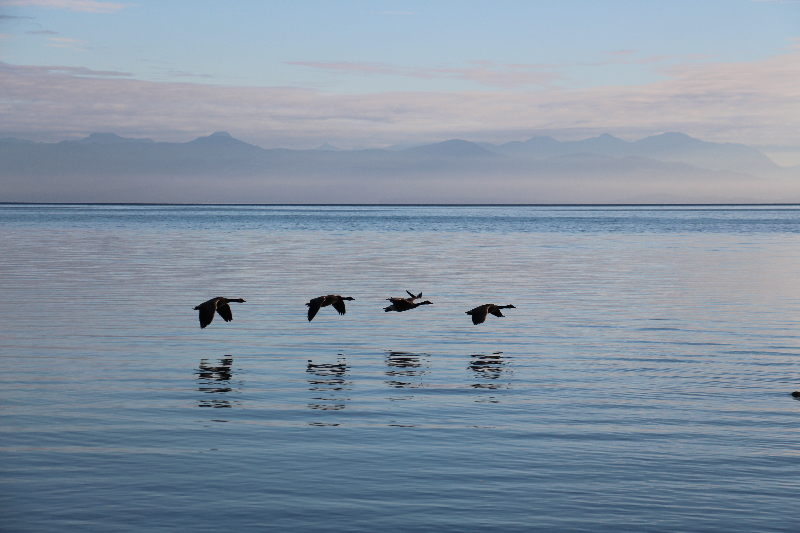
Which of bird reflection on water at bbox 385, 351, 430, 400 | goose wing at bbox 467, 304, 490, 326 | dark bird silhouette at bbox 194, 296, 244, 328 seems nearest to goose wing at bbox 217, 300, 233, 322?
dark bird silhouette at bbox 194, 296, 244, 328

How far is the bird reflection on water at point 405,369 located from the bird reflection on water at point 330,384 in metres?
0.89

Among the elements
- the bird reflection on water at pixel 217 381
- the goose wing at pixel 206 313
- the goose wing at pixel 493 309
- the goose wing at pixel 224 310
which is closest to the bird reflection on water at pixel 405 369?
the bird reflection on water at pixel 217 381

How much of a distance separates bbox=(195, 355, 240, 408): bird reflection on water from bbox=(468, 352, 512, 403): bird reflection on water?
4.38 meters

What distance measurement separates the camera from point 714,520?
9.12 meters

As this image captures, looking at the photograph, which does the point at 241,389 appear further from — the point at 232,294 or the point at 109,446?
the point at 232,294

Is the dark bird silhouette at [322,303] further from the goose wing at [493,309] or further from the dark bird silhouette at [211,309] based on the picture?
the goose wing at [493,309]

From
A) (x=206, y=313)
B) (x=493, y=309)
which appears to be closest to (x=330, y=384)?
(x=206, y=313)

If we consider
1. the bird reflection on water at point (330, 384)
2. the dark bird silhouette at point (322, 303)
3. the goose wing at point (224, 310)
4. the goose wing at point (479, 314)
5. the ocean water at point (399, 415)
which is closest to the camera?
the ocean water at point (399, 415)

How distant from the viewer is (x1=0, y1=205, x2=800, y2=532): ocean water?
9430mm

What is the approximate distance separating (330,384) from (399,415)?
2660 mm

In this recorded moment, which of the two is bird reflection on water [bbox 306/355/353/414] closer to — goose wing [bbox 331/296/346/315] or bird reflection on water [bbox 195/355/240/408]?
bird reflection on water [bbox 195/355/240/408]

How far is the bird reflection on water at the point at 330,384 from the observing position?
1416 centimetres

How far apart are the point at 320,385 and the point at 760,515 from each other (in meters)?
8.34

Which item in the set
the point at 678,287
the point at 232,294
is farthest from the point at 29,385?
the point at 678,287
